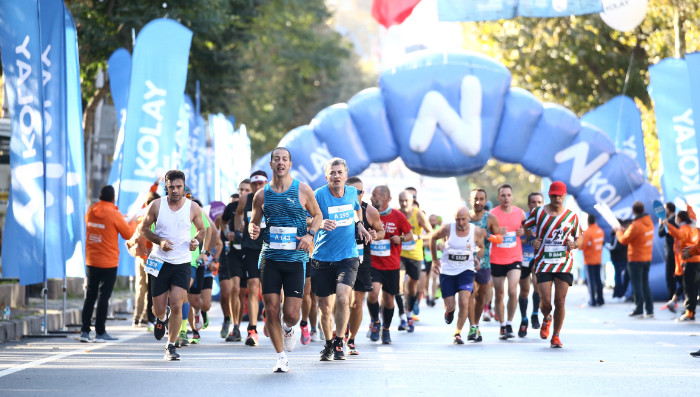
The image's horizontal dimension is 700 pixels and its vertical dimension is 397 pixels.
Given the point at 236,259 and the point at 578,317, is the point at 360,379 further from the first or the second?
the point at 578,317

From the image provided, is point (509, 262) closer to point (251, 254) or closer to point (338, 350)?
point (251, 254)

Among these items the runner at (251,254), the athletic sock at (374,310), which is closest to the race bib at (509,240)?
the athletic sock at (374,310)

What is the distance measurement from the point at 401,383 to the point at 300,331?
18.4 ft

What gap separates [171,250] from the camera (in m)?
11.9

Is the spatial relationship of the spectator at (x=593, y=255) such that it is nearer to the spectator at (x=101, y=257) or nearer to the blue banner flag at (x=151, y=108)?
the blue banner flag at (x=151, y=108)

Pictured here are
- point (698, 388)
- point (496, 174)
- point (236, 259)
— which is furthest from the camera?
point (496, 174)

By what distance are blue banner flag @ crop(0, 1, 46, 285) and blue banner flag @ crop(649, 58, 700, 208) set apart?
11.1 metres

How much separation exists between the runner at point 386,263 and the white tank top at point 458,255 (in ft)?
1.84

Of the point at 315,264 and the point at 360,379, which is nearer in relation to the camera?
the point at 360,379

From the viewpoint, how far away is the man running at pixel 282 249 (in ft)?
35.6

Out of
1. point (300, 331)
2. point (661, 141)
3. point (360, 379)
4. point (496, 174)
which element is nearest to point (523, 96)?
point (661, 141)

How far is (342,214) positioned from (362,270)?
172cm

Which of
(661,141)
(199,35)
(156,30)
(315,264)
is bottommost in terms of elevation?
(315,264)

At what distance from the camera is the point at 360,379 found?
33.6 feet
